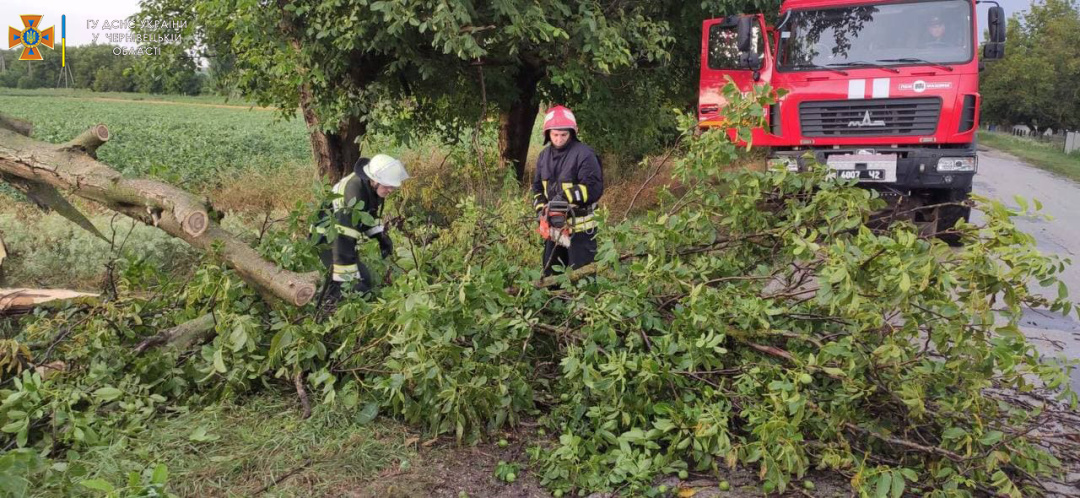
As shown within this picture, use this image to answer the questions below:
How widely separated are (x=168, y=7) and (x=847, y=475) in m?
9.86

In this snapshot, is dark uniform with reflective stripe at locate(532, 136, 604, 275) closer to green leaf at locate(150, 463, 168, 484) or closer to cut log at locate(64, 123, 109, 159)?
cut log at locate(64, 123, 109, 159)

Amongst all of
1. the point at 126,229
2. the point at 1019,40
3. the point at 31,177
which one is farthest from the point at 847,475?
the point at 1019,40

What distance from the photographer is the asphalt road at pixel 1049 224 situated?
5355 mm

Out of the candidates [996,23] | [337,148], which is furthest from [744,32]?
[337,148]

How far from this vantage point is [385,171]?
4680 millimetres

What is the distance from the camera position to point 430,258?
4.27 meters

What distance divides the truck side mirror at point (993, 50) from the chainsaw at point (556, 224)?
5.11 metres

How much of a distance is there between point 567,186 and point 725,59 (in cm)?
409

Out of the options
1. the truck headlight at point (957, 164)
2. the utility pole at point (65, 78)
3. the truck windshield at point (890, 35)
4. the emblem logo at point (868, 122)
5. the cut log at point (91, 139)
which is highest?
the utility pole at point (65, 78)

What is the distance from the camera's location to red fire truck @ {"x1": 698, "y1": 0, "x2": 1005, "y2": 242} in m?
7.61

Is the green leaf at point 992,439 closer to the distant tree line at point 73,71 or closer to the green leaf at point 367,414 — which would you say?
the green leaf at point 367,414

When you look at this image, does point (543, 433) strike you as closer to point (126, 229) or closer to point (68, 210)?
point (68, 210)

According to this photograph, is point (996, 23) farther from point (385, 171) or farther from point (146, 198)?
point (146, 198)

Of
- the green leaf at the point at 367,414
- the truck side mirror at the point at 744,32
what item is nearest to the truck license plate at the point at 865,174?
the truck side mirror at the point at 744,32
